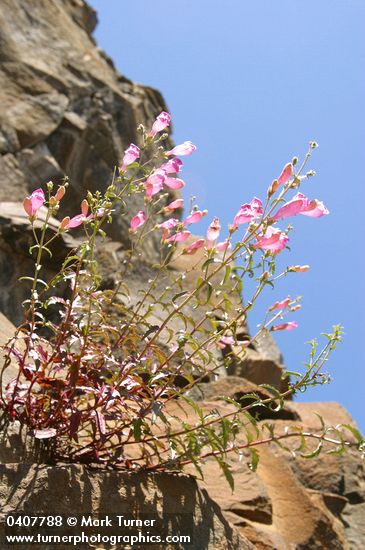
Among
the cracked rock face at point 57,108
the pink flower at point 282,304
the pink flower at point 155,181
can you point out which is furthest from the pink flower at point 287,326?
the cracked rock face at point 57,108

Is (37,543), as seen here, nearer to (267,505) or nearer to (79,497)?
(79,497)

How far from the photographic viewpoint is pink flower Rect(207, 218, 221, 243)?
396 cm

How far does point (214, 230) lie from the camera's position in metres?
3.99

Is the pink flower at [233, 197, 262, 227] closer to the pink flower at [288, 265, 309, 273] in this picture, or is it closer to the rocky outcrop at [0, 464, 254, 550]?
the pink flower at [288, 265, 309, 273]

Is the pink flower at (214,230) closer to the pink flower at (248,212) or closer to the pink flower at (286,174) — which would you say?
the pink flower at (248,212)

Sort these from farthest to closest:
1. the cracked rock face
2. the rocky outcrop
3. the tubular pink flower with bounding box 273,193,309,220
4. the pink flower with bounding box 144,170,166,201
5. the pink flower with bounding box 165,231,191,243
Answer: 1. the cracked rock face
2. the pink flower with bounding box 165,231,191,243
3. the pink flower with bounding box 144,170,166,201
4. the tubular pink flower with bounding box 273,193,309,220
5. the rocky outcrop

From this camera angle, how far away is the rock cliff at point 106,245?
147 inches

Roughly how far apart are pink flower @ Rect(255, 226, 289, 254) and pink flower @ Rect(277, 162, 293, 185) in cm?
28

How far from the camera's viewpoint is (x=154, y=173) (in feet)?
12.7

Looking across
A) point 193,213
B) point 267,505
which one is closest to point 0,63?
point 193,213

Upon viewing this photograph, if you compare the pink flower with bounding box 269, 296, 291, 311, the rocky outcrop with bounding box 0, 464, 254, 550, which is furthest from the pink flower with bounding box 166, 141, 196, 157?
the rocky outcrop with bounding box 0, 464, 254, 550

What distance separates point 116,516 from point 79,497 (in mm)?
216

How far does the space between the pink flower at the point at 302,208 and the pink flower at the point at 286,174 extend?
0.54 ft

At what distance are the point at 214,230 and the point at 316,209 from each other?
0.67 metres
